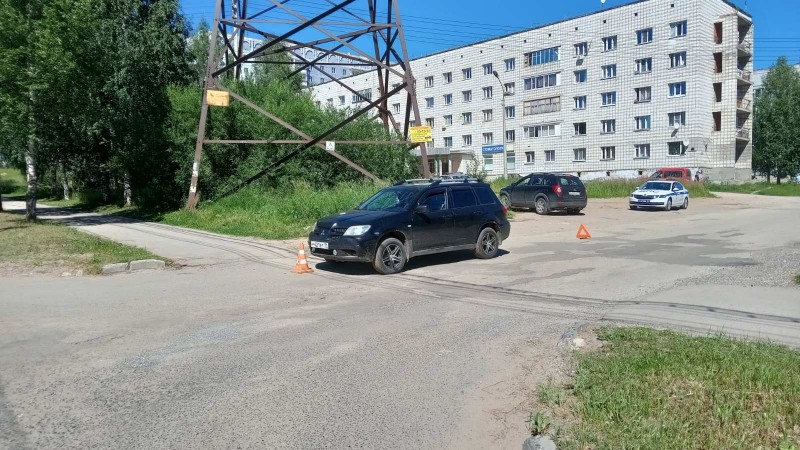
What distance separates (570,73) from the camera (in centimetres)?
5681

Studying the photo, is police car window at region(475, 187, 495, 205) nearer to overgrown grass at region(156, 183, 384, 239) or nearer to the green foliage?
overgrown grass at region(156, 183, 384, 239)

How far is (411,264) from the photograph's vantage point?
1186cm

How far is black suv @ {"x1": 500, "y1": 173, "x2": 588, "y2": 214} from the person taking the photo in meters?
24.3

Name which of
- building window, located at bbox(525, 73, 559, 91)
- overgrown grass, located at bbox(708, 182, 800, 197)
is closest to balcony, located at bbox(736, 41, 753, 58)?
overgrown grass, located at bbox(708, 182, 800, 197)

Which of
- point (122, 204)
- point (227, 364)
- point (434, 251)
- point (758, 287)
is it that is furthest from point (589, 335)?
point (122, 204)

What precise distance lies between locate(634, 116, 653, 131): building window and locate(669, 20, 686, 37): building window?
711 cm

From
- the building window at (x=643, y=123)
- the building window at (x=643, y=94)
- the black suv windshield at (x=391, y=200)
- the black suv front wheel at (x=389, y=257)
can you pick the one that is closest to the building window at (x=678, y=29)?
the building window at (x=643, y=94)

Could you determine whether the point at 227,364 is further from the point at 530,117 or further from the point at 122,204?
the point at 530,117

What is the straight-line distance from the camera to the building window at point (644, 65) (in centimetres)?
5150

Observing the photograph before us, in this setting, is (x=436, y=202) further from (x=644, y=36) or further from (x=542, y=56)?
(x=542, y=56)

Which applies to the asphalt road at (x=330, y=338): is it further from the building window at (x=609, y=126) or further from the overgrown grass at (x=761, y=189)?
the building window at (x=609, y=126)

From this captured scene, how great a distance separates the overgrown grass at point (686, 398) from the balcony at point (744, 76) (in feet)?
179

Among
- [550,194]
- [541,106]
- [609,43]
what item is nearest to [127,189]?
[550,194]

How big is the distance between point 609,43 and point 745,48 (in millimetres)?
11656
